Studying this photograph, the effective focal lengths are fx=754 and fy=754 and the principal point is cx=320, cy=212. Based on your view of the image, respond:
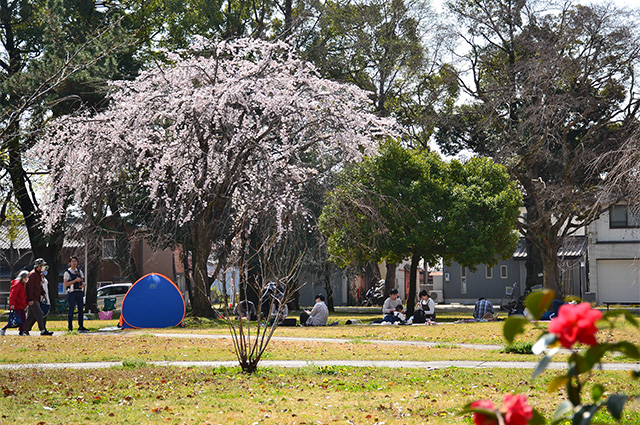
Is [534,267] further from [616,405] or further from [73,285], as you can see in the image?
[616,405]

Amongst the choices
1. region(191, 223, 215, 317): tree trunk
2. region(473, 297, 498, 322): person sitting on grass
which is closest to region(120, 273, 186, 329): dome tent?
region(191, 223, 215, 317): tree trunk

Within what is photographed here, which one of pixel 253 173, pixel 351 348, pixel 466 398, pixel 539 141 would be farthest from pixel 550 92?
pixel 466 398

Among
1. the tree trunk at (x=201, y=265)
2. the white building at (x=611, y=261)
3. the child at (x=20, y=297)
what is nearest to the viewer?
the child at (x=20, y=297)

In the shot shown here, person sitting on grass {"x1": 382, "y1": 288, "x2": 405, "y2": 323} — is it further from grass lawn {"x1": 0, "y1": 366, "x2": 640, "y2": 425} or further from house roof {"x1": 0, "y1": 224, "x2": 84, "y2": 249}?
house roof {"x1": 0, "y1": 224, "x2": 84, "y2": 249}

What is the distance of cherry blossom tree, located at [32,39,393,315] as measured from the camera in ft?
74.9

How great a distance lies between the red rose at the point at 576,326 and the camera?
2449mm

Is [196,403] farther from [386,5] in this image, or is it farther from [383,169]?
[386,5]

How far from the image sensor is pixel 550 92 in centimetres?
3159

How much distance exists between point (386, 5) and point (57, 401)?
34.5 meters

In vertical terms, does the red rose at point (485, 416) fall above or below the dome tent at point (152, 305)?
above

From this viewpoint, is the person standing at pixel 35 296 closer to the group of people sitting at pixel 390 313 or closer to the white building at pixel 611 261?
the group of people sitting at pixel 390 313

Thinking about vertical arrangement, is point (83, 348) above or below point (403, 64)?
below

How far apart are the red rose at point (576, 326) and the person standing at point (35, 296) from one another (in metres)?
16.3

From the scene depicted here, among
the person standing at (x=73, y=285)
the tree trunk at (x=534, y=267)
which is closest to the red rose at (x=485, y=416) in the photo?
the person standing at (x=73, y=285)
